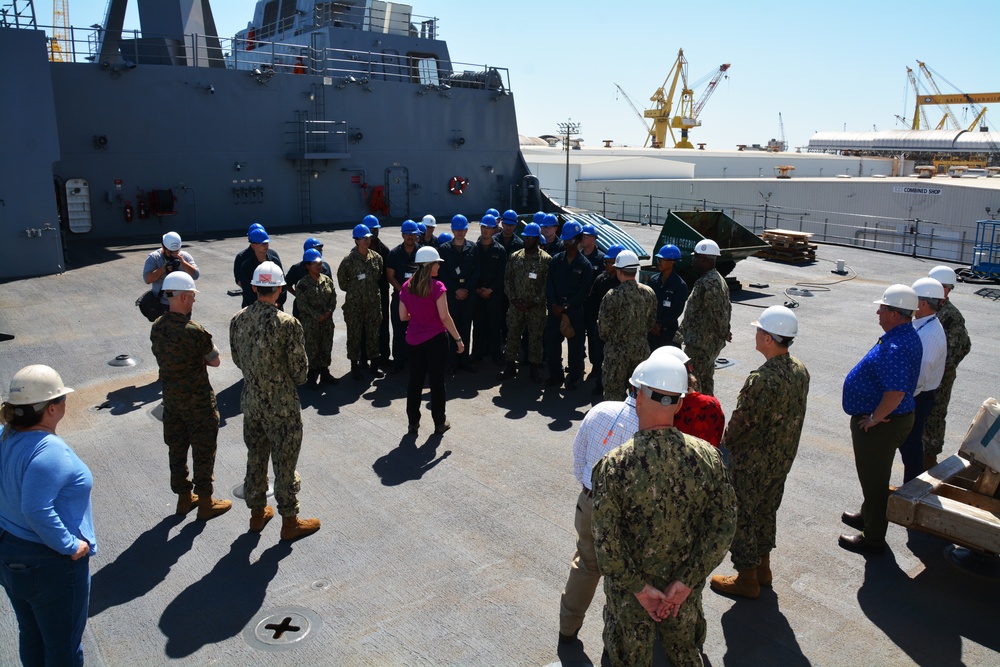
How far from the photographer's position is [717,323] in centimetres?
671

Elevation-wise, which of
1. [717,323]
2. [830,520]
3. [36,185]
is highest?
[36,185]

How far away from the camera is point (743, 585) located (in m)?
4.55

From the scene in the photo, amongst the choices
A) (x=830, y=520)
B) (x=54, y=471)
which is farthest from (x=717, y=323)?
(x=54, y=471)

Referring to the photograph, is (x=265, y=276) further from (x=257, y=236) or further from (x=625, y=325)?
(x=625, y=325)

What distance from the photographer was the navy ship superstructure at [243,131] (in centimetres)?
1420

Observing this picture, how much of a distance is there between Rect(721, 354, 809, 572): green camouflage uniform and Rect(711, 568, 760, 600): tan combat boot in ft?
0.16

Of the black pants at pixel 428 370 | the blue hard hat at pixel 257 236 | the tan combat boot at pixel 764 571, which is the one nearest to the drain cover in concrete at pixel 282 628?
the tan combat boot at pixel 764 571

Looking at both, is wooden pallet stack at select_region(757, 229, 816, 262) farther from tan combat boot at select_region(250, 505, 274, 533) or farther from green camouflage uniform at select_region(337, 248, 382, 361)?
tan combat boot at select_region(250, 505, 274, 533)

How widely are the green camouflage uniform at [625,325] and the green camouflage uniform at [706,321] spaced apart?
0.38m

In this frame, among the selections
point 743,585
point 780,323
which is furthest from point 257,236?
point 743,585

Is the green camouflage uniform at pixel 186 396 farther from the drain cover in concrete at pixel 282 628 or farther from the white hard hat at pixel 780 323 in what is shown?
the white hard hat at pixel 780 323

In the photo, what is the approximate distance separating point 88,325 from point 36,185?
4.71 m

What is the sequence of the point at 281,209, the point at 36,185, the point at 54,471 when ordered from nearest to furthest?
1. the point at 54,471
2. the point at 36,185
3. the point at 281,209

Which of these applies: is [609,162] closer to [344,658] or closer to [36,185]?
[36,185]
